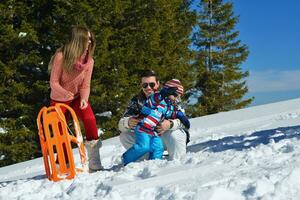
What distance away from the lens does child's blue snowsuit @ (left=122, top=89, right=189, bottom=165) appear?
493cm

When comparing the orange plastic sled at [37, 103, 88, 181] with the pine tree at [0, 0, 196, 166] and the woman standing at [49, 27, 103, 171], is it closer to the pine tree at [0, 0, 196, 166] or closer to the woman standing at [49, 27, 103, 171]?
the woman standing at [49, 27, 103, 171]

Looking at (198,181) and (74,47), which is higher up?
(74,47)

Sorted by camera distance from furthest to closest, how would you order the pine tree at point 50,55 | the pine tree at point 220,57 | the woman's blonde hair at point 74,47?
the pine tree at point 220,57 < the pine tree at point 50,55 < the woman's blonde hair at point 74,47

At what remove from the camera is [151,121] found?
495 cm

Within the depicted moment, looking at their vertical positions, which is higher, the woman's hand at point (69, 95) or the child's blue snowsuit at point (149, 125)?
the woman's hand at point (69, 95)

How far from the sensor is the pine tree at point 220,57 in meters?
25.9

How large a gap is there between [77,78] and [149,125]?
971 mm

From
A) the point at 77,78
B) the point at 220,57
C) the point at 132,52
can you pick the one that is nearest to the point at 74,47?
the point at 77,78

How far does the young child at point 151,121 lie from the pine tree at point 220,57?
2052 centimetres

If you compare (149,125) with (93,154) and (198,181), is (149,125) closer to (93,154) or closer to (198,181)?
(93,154)

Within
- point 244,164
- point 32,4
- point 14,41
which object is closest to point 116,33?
point 32,4

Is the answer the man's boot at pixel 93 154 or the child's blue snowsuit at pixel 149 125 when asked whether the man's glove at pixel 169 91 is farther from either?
the man's boot at pixel 93 154

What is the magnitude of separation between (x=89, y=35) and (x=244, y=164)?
2252 mm

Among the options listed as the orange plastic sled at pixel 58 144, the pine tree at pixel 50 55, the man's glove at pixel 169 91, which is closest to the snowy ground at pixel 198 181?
the orange plastic sled at pixel 58 144
